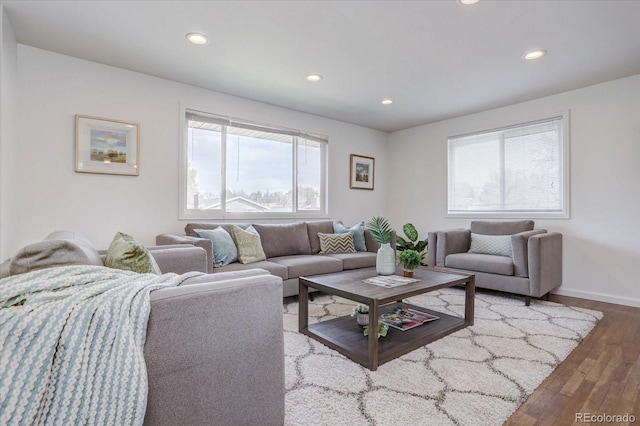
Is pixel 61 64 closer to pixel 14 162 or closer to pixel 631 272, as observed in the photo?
pixel 14 162

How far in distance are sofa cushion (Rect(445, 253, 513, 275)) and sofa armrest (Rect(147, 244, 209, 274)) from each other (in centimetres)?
275

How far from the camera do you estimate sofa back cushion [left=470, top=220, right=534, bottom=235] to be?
12.5 feet

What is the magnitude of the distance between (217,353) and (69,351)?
1.36ft

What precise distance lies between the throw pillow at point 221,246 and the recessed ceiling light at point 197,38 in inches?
64.7

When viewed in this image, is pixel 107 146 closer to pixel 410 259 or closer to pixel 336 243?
pixel 336 243

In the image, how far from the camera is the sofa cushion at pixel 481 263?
3.35 m

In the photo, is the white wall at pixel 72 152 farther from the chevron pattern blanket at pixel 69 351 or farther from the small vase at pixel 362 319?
the small vase at pixel 362 319

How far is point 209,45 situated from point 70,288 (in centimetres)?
233

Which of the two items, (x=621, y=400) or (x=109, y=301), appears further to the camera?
(x=621, y=400)

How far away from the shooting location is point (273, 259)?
3.52 meters

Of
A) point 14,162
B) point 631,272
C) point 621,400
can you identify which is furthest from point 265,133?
point 631,272

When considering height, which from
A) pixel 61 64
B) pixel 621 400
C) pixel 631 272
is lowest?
pixel 621 400

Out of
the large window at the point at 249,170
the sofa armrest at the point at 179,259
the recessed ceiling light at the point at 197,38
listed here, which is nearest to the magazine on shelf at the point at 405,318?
the sofa armrest at the point at 179,259

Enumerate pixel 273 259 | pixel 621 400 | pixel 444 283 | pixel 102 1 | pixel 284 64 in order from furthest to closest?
pixel 273 259
pixel 284 64
pixel 444 283
pixel 102 1
pixel 621 400
